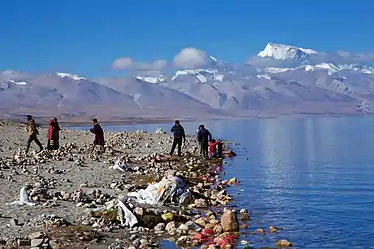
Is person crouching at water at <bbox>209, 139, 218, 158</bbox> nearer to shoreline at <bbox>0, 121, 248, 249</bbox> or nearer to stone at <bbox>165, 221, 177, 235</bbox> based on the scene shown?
shoreline at <bbox>0, 121, 248, 249</bbox>

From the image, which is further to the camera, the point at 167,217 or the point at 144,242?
the point at 167,217

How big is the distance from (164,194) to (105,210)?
295 cm

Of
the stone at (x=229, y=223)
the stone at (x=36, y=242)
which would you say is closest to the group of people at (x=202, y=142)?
the stone at (x=229, y=223)

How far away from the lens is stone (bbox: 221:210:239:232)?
1570 centimetres

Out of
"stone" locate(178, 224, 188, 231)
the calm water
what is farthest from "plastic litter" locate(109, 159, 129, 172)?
"stone" locate(178, 224, 188, 231)

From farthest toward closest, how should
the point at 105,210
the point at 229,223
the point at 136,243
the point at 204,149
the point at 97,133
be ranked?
the point at 204,149 < the point at 97,133 < the point at 105,210 < the point at 229,223 < the point at 136,243

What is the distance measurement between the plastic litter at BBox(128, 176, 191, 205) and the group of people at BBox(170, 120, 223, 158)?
1442 cm

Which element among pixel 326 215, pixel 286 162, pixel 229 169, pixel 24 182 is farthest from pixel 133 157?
pixel 326 215

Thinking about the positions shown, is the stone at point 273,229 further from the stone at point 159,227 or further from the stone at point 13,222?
the stone at point 13,222

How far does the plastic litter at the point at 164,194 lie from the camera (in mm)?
18359

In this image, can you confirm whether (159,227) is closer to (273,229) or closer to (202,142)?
(273,229)

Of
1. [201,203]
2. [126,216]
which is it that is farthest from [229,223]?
[201,203]

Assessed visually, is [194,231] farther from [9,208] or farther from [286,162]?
[286,162]

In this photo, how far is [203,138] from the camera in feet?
113
